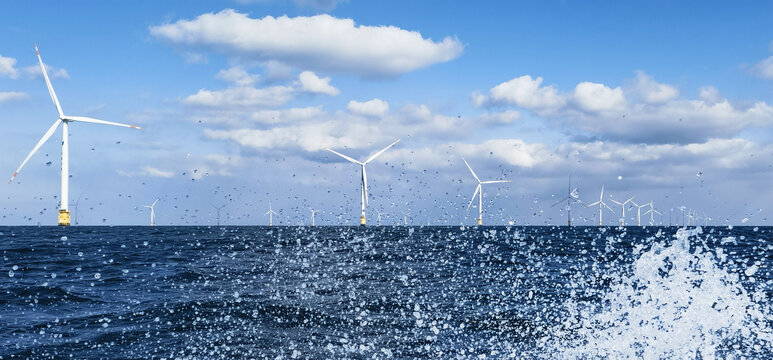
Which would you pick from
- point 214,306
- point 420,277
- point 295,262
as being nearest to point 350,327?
point 214,306

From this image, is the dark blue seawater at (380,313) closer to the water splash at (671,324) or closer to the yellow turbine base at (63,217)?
the water splash at (671,324)

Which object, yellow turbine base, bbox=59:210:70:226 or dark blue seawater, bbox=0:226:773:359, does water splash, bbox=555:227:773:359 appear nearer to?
dark blue seawater, bbox=0:226:773:359

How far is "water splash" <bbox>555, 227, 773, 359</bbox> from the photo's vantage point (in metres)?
13.2

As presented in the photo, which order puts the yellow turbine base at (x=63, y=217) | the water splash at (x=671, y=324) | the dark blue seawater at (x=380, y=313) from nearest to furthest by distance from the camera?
1. the water splash at (x=671, y=324)
2. the dark blue seawater at (x=380, y=313)
3. the yellow turbine base at (x=63, y=217)

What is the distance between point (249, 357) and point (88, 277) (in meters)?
17.2

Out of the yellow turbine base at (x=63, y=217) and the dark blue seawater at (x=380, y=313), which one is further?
the yellow turbine base at (x=63, y=217)

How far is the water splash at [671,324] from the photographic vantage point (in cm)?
1325

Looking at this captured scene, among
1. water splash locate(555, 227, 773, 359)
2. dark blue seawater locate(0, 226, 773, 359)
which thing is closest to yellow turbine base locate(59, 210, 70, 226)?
dark blue seawater locate(0, 226, 773, 359)

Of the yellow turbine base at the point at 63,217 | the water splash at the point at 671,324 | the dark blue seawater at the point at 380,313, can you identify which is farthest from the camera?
the yellow turbine base at the point at 63,217

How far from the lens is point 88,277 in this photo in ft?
85.7

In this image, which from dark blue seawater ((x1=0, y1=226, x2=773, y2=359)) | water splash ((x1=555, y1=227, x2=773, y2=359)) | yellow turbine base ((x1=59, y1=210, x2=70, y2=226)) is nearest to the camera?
water splash ((x1=555, y1=227, x2=773, y2=359))

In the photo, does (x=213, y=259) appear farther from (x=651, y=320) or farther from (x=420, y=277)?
(x=651, y=320)

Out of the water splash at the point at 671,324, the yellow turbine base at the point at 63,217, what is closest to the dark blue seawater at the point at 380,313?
the water splash at the point at 671,324

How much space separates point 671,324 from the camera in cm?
1543
